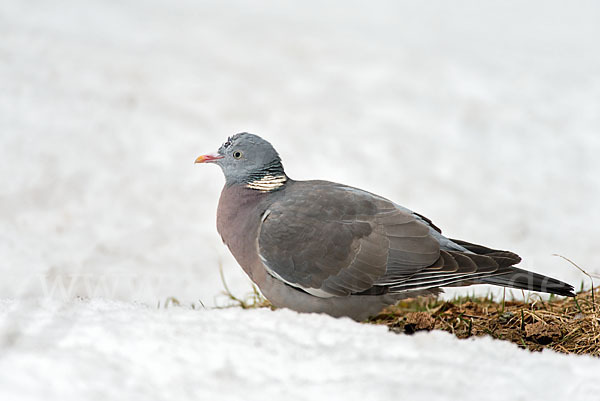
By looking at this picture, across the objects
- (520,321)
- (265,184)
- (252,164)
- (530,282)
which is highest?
(252,164)

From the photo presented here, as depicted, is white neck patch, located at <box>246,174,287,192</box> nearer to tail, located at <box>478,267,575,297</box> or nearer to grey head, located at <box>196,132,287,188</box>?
grey head, located at <box>196,132,287,188</box>

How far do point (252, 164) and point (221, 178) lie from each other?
3.82 metres

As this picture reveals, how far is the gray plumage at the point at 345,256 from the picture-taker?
154 inches

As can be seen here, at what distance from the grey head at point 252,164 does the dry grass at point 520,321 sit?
1182 mm

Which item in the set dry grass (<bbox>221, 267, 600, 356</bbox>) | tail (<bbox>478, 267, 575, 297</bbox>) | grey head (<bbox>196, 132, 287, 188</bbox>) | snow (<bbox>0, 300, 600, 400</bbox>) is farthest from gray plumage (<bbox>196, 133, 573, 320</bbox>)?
snow (<bbox>0, 300, 600, 400</bbox>)

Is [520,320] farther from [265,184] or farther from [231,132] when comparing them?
[231,132]

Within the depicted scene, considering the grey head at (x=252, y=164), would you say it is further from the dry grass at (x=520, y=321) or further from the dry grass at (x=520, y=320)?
the dry grass at (x=520, y=321)

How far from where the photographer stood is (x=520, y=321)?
4.29 metres

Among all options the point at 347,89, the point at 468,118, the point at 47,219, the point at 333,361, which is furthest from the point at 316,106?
the point at 333,361

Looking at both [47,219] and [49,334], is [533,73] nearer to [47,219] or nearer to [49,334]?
[47,219]

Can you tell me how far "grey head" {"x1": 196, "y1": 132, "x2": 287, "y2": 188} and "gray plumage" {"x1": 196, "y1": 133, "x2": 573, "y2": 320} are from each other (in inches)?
5.4

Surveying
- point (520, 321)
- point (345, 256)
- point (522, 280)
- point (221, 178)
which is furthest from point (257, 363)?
point (221, 178)

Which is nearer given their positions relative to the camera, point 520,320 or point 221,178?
point 520,320

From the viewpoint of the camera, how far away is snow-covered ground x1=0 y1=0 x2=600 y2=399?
2938 mm
